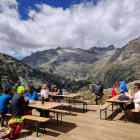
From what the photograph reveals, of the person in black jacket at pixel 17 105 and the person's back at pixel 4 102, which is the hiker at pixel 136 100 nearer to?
the person in black jacket at pixel 17 105

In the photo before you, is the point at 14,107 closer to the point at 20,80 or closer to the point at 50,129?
the point at 50,129

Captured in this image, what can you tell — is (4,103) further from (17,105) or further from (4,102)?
(17,105)

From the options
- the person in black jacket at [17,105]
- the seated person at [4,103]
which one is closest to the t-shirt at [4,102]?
the seated person at [4,103]

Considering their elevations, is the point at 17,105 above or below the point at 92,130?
above

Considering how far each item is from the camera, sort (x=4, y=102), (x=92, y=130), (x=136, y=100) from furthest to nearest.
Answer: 1. (x=136, y=100)
2. (x=4, y=102)
3. (x=92, y=130)

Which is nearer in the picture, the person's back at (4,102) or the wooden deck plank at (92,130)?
the wooden deck plank at (92,130)

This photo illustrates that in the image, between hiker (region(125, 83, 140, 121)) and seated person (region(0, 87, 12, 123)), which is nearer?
seated person (region(0, 87, 12, 123))

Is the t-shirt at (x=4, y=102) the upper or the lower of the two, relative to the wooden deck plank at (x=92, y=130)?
upper

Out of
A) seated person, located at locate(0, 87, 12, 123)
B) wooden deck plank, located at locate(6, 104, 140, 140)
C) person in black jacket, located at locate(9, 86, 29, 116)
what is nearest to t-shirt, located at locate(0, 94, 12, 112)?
seated person, located at locate(0, 87, 12, 123)

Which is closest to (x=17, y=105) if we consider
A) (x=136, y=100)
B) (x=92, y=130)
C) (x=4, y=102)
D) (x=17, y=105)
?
(x=17, y=105)

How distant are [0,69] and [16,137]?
192 meters

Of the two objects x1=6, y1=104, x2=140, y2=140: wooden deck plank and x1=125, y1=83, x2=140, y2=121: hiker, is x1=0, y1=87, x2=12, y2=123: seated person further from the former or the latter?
x1=125, y1=83, x2=140, y2=121: hiker

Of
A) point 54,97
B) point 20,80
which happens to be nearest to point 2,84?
point 20,80

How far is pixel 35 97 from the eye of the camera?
28.6ft
